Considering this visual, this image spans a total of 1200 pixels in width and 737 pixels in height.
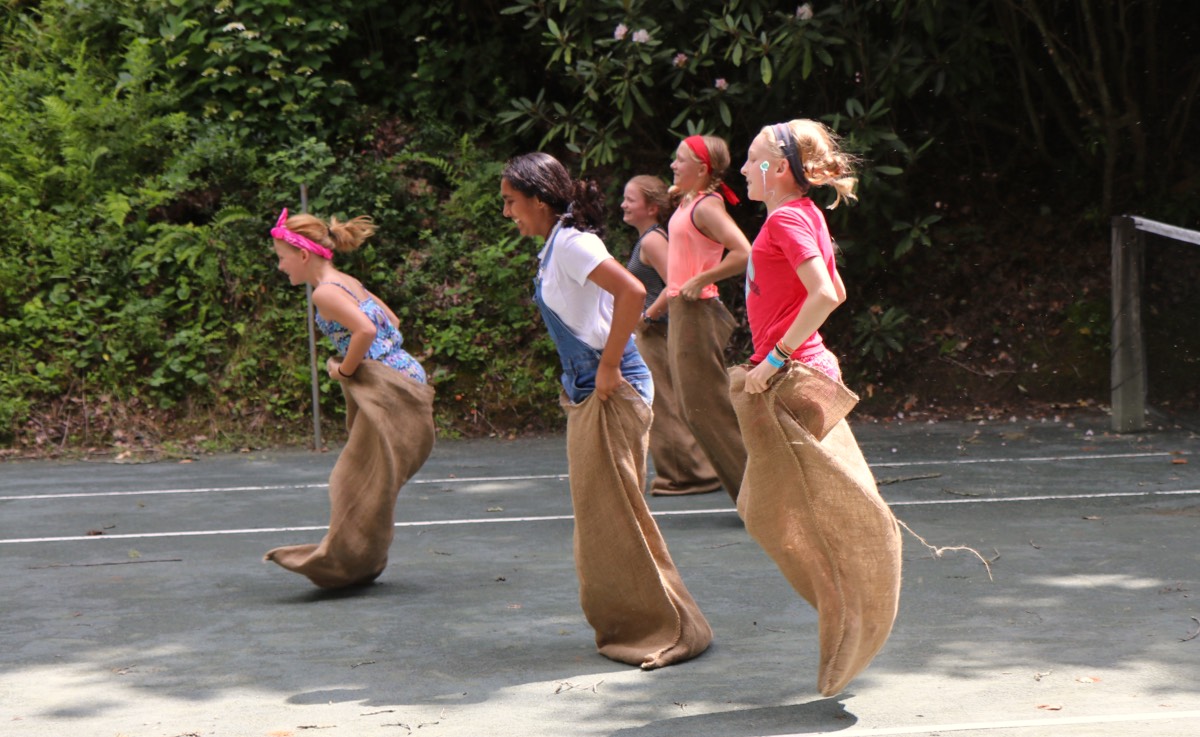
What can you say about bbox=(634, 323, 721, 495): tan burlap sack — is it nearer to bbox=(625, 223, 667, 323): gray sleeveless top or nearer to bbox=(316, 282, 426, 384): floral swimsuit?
bbox=(625, 223, 667, 323): gray sleeveless top

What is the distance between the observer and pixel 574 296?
564 centimetres

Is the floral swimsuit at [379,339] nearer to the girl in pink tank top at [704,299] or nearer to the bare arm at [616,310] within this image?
the bare arm at [616,310]

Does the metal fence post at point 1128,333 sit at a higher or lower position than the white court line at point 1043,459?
higher

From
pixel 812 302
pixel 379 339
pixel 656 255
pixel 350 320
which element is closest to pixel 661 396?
pixel 656 255

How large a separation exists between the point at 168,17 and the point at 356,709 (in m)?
12.1

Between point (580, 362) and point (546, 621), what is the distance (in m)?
1.34

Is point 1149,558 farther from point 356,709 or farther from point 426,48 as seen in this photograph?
point 426,48

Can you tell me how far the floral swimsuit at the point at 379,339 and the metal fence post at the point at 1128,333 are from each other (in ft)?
22.9

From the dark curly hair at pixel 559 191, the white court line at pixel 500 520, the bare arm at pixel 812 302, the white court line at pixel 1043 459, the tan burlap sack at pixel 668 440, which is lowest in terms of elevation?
the white court line at pixel 500 520

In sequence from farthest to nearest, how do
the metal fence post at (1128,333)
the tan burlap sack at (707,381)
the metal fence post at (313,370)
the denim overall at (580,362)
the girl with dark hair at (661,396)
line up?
the metal fence post at (313,370) → the metal fence post at (1128,333) → the girl with dark hair at (661,396) → the tan burlap sack at (707,381) → the denim overall at (580,362)

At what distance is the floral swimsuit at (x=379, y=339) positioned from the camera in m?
7.08

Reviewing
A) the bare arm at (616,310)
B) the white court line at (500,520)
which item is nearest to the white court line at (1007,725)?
the bare arm at (616,310)

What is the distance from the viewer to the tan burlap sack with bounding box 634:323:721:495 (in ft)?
31.3

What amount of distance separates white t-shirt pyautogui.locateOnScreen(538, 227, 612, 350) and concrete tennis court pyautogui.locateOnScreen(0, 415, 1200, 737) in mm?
1297
